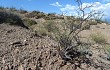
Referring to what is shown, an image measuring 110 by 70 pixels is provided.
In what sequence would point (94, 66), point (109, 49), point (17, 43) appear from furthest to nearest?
point (109, 49) < point (17, 43) < point (94, 66)

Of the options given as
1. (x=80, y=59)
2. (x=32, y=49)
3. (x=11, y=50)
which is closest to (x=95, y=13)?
(x=80, y=59)

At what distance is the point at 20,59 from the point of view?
879cm

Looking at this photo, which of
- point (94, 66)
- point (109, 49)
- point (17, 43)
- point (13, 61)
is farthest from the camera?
point (109, 49)

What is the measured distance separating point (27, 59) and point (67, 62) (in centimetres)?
136

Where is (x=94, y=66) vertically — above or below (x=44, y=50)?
below

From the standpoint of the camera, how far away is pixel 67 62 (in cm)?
893

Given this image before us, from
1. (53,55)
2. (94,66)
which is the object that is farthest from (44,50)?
(94,66)

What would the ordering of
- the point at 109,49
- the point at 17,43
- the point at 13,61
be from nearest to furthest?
the point at 13,61 → the point at 17,43 → the point at 109,49

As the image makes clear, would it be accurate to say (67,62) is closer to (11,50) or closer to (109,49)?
(11,50)

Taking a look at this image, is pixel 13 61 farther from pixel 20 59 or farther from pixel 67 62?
pixel 67 62

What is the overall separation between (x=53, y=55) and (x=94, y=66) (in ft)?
4.89

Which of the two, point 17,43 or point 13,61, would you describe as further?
point 17,43

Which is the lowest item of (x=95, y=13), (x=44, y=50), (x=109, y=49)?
(x=109, y=49)

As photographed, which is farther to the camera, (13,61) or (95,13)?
(95,13)
